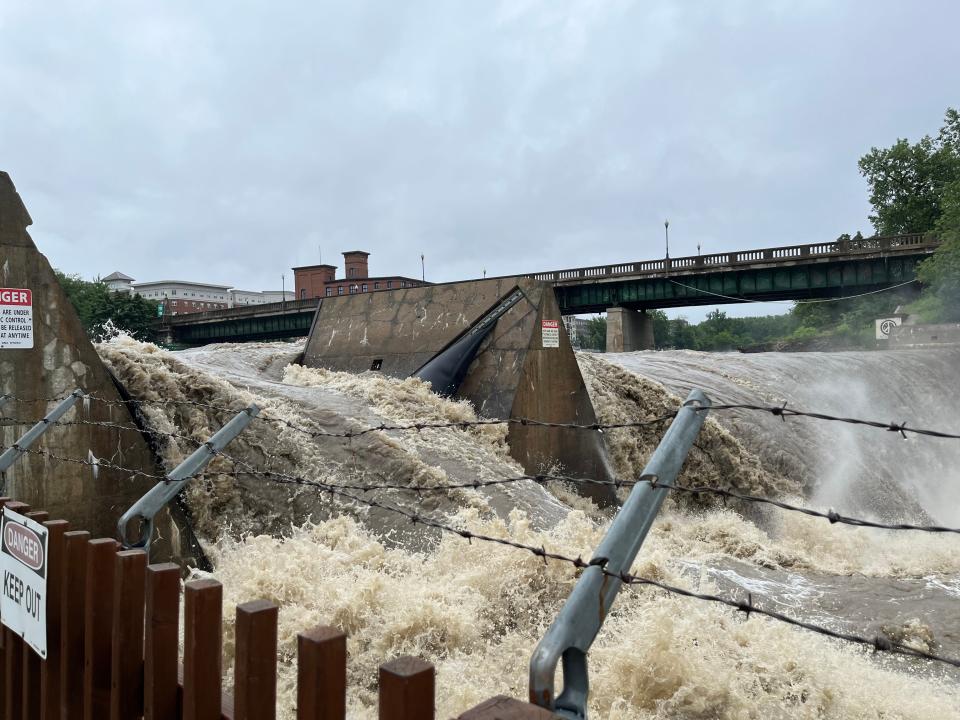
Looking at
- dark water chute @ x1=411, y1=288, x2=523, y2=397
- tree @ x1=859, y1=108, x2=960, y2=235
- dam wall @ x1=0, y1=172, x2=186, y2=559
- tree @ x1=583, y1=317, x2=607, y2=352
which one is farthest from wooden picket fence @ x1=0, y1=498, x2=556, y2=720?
tree @ x1=583, y1=317, x2=607, y2=352

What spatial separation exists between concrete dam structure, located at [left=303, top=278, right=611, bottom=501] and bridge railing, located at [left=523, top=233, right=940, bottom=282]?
26948mm

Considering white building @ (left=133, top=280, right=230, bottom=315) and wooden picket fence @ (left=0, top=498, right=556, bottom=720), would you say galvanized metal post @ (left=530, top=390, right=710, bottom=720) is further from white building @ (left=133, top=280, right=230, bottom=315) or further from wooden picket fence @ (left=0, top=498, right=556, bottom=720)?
white building @ (left=133, top=280, right=230, bottom=315)

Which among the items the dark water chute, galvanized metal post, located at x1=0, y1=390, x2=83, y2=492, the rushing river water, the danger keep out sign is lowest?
the rushing river water

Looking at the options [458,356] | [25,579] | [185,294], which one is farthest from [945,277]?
[185,294]

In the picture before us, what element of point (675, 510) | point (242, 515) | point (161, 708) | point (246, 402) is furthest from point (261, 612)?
point (675, 510)

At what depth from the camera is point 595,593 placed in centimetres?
187

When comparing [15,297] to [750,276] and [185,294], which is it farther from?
[185,294]

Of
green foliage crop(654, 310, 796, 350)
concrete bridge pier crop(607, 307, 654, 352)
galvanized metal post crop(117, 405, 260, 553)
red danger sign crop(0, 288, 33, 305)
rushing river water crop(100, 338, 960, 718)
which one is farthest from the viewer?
green foliage crop(654, 310, 796, 350)

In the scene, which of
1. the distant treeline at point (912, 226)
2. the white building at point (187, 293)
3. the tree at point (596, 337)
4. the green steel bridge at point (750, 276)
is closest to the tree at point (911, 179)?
the distant treeline at point (912, 226)

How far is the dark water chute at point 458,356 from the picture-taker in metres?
12.0

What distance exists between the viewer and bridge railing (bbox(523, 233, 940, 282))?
3866 centimetres

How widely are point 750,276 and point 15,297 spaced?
1497 inches

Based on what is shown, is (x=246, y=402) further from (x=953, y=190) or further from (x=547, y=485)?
(x=953, y=190)

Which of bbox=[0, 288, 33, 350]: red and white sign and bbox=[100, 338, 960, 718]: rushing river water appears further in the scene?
bbox=[0, 288, 33, 350]: red and white sign
